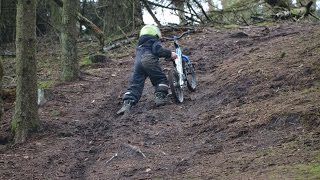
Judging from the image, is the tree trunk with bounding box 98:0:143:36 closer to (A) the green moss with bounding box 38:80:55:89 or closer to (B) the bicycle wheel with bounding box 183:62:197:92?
(A) the green moss with bounding box 38:80:55:89

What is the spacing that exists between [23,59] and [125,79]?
4.47 m

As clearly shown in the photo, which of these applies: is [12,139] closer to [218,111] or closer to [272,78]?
[218,111]

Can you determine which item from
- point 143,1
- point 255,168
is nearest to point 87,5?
point 143,1

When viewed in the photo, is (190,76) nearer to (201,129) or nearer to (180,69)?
(180,69)

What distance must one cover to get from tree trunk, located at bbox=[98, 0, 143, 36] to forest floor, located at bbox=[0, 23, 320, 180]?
482cm

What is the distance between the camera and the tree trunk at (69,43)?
39.2 ft

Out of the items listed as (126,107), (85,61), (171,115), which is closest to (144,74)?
(126,107)

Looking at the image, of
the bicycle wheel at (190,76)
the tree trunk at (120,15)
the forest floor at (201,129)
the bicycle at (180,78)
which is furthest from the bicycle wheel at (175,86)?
the tree trunk at (120,15)

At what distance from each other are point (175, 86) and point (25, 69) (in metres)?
2.84

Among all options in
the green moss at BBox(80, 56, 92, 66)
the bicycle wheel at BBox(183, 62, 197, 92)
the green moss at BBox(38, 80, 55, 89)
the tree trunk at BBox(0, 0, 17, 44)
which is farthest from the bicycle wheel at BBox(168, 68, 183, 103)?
the tree trunk at BBox(0, 0, 17, 44)

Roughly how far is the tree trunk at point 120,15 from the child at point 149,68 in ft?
20.8

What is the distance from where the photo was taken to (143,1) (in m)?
16.7

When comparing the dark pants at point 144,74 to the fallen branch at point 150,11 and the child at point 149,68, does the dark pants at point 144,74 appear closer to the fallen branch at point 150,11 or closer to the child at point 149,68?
the child at point 149,68

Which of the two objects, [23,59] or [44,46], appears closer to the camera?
[23,59]
